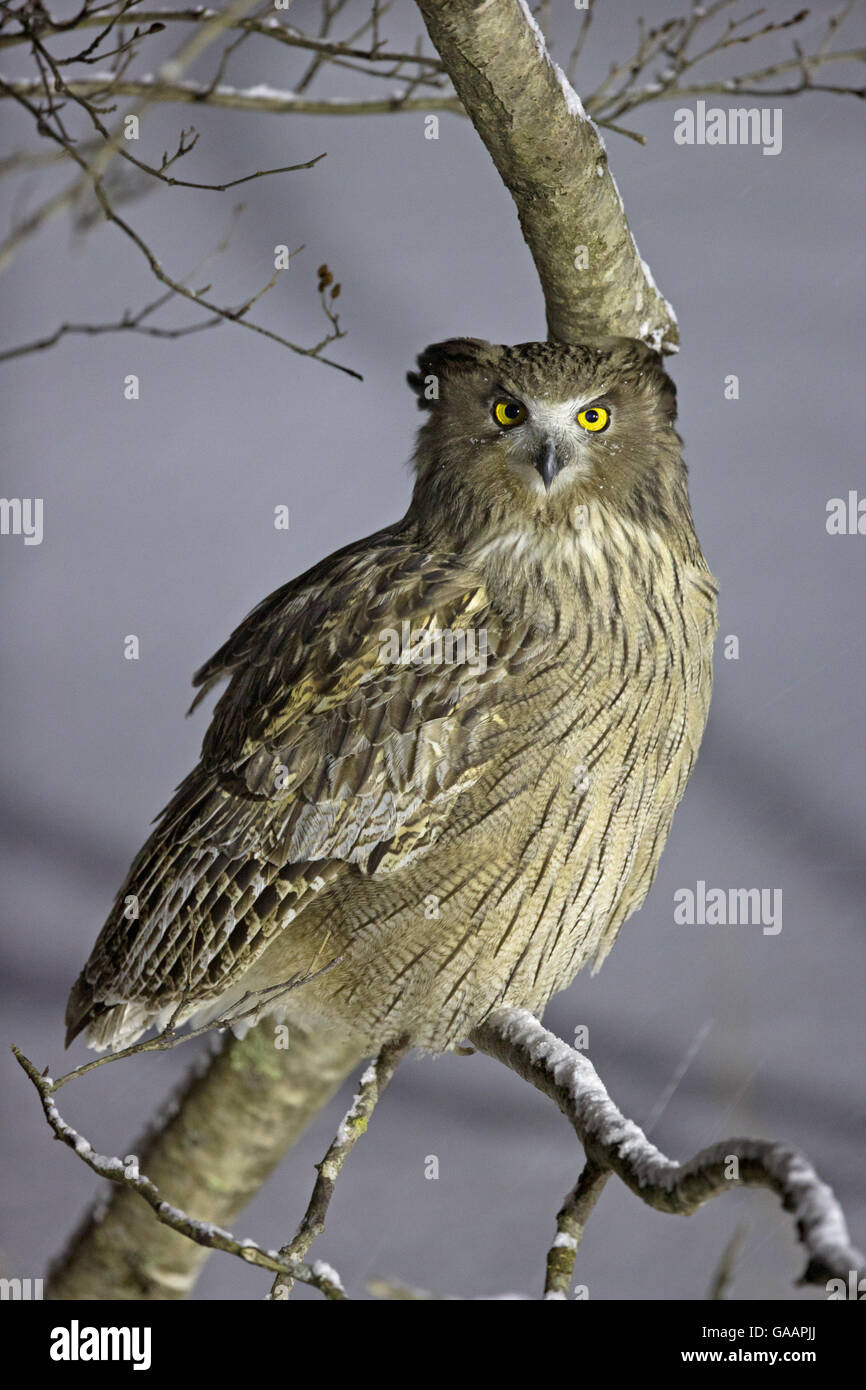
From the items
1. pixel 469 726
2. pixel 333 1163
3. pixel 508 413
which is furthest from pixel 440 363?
pixel 333 1163

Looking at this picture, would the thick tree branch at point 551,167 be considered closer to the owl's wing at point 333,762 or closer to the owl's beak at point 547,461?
the owl's beak at point 547,461

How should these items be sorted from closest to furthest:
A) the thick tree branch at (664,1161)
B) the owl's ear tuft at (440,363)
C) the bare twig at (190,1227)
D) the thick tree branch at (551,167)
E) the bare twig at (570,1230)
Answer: the thick tree branch at (664,1161) < the bare twig at (190,1227) < the bare twig at (570,1230) < the thick tree branch at (551,167) < the owl's ear tuft at (440,363)

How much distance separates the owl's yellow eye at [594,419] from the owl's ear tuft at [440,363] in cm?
16

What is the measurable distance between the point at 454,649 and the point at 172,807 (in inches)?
21.2

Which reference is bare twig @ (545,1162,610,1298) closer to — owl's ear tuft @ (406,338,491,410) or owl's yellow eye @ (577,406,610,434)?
owl's yellow eye @ (577,406,610,434)

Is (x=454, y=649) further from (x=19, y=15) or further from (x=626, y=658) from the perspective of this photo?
(x=19, y=15)

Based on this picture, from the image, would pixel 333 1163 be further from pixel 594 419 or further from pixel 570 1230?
pixel 594 419

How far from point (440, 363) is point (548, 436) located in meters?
0.25

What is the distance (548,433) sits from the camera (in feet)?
5.33

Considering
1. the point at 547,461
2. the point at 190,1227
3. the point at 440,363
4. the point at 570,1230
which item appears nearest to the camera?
the point at 190,1227

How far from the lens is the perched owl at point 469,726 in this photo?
166 cm

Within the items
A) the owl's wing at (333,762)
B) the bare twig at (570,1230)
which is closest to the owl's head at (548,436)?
the owl's wing at (333,762)

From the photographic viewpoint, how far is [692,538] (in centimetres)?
183

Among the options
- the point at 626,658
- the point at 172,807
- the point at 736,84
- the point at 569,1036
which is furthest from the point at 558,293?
the point at 569,1036
